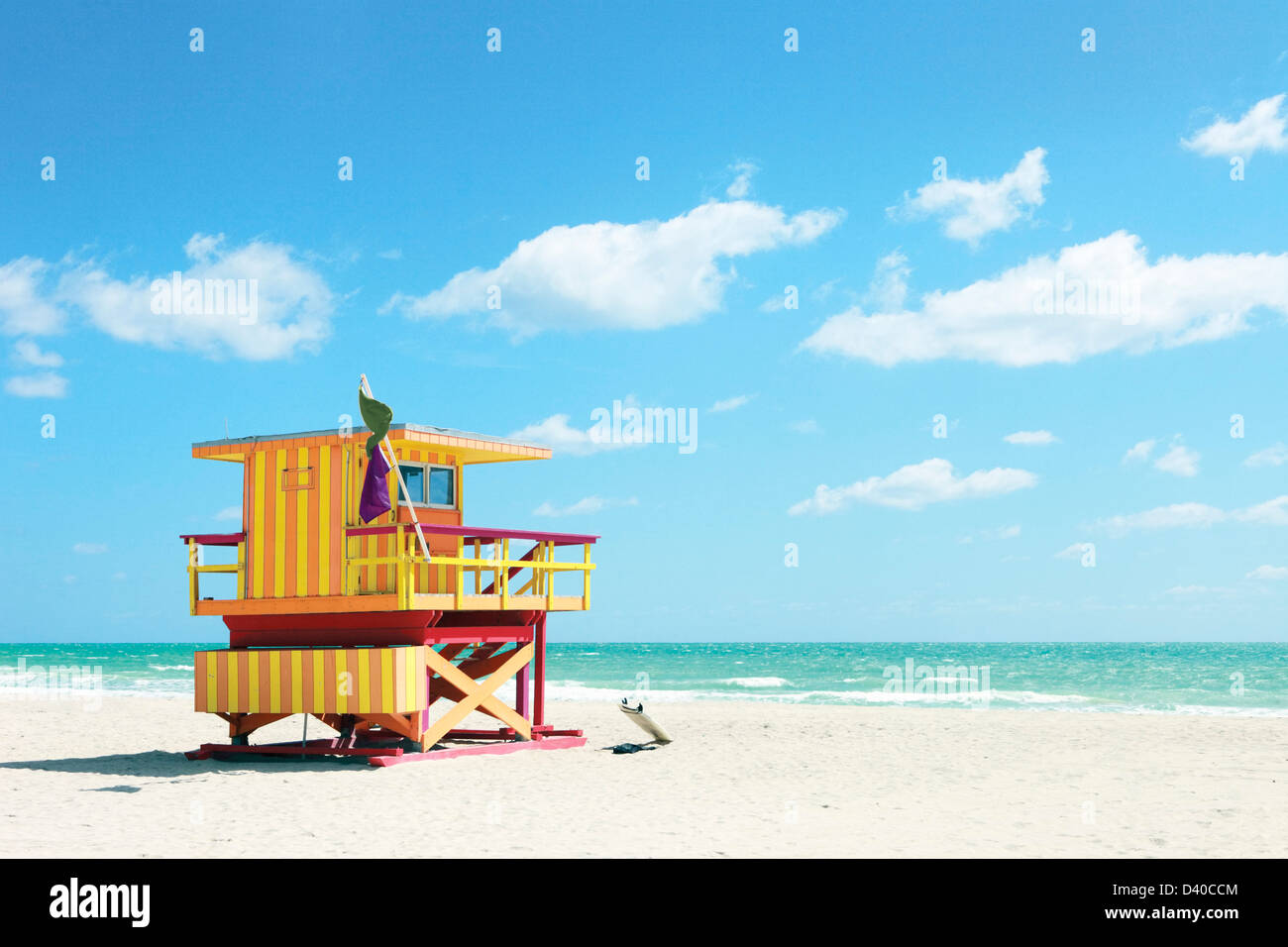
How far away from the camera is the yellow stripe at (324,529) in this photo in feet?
48.2

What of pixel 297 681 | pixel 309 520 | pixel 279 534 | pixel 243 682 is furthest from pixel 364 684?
pixel 279 534

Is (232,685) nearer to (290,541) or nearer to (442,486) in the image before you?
(290,541)

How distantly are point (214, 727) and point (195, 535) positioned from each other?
791 centimetres

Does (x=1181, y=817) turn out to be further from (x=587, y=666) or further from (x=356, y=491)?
(x=587, y=666)

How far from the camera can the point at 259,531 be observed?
15.2 metres

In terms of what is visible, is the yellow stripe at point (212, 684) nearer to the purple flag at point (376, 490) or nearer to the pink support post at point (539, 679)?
the purple flag at point (376, 490)

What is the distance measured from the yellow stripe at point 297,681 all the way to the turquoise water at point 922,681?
25.8 m

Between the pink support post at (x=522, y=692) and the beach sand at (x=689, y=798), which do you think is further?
the pink support post at (x=522, y=692)

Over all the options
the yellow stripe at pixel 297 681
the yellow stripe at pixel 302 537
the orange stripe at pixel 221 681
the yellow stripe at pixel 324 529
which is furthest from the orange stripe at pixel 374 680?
the orange stripe at pixel 221 681

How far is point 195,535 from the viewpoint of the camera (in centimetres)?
1538

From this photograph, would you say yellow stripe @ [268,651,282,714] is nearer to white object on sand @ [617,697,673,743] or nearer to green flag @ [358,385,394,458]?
green flag @ [358,385,394,458]

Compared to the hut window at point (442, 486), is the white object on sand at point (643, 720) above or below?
below
